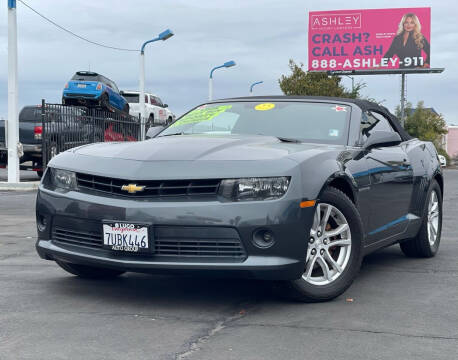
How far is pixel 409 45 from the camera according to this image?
51.1 metres

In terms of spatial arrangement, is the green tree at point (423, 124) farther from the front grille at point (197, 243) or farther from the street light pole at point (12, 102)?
the front grille at point (197, 243)

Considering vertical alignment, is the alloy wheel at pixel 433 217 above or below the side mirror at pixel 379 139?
below

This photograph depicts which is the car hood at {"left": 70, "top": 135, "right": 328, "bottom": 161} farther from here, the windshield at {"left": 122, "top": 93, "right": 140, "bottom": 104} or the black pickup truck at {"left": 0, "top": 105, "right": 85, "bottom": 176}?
the windshield at {"left": 122, "top": 93, "right": 140, "bottom": 104}

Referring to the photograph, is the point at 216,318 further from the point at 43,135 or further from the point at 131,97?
the point at 131,97

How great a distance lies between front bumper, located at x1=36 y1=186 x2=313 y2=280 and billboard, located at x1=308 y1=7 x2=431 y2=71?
1928 inches

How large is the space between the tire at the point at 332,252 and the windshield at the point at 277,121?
0.71 m

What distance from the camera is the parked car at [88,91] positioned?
24.0m

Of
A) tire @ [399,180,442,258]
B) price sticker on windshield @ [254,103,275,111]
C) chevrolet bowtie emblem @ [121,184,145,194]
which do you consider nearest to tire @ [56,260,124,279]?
chevrolet bowtie emblem @ [121,184,145,194]

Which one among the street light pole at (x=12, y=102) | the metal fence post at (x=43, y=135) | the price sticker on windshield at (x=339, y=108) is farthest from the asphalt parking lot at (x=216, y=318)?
the metal fence post at (x=43, y=135)

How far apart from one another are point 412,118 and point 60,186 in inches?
2981

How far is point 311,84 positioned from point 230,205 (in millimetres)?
51019

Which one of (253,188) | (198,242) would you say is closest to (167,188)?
(198,242)

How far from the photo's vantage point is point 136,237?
4352 mm

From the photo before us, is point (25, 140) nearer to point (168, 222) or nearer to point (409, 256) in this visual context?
point (409, 256)
